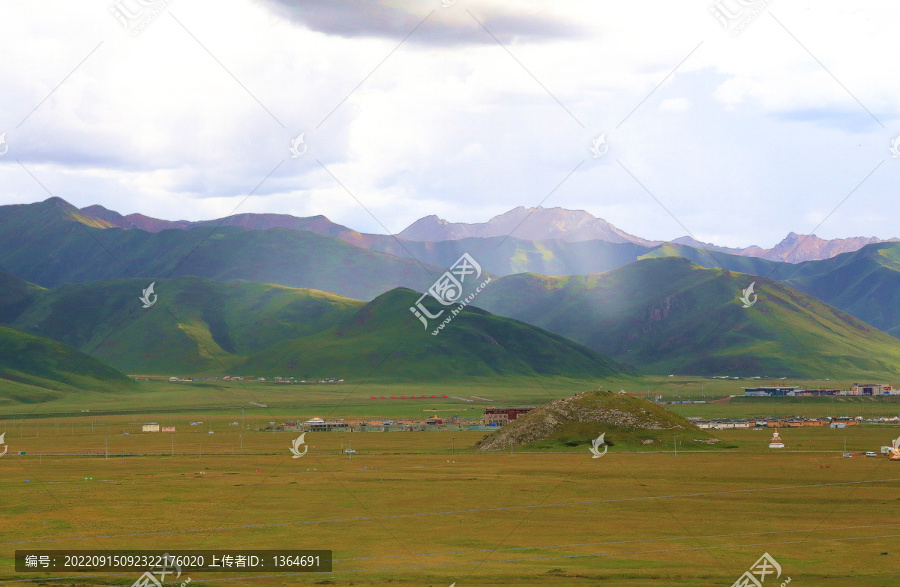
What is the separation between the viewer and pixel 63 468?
14012 cm

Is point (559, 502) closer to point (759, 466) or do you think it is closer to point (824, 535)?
point (824, 535)

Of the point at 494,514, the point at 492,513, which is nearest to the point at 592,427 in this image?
the point at 492,513

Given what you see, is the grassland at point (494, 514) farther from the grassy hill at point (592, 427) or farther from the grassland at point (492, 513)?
the grassy hill at point (592, 427)

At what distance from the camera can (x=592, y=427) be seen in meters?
167

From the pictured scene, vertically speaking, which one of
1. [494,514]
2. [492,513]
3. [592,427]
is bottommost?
[494,514]

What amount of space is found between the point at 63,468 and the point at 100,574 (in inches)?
3411

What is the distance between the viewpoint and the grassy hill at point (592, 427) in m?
164

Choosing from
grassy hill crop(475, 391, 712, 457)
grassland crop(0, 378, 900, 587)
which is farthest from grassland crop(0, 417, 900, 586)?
grassy hill crop(475, 391, 712, 457)

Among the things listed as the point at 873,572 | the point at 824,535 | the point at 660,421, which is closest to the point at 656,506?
the point at 824,535

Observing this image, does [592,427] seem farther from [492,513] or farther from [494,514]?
[494,514]

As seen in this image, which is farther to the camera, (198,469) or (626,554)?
(198,469)

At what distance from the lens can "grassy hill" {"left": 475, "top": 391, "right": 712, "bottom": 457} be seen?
164500 millimetres

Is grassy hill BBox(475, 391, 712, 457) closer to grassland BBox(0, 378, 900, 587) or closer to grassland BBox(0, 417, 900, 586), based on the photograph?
grassland BBox(0, 378, 900, 587)

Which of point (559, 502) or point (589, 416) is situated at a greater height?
point (589, 416)
